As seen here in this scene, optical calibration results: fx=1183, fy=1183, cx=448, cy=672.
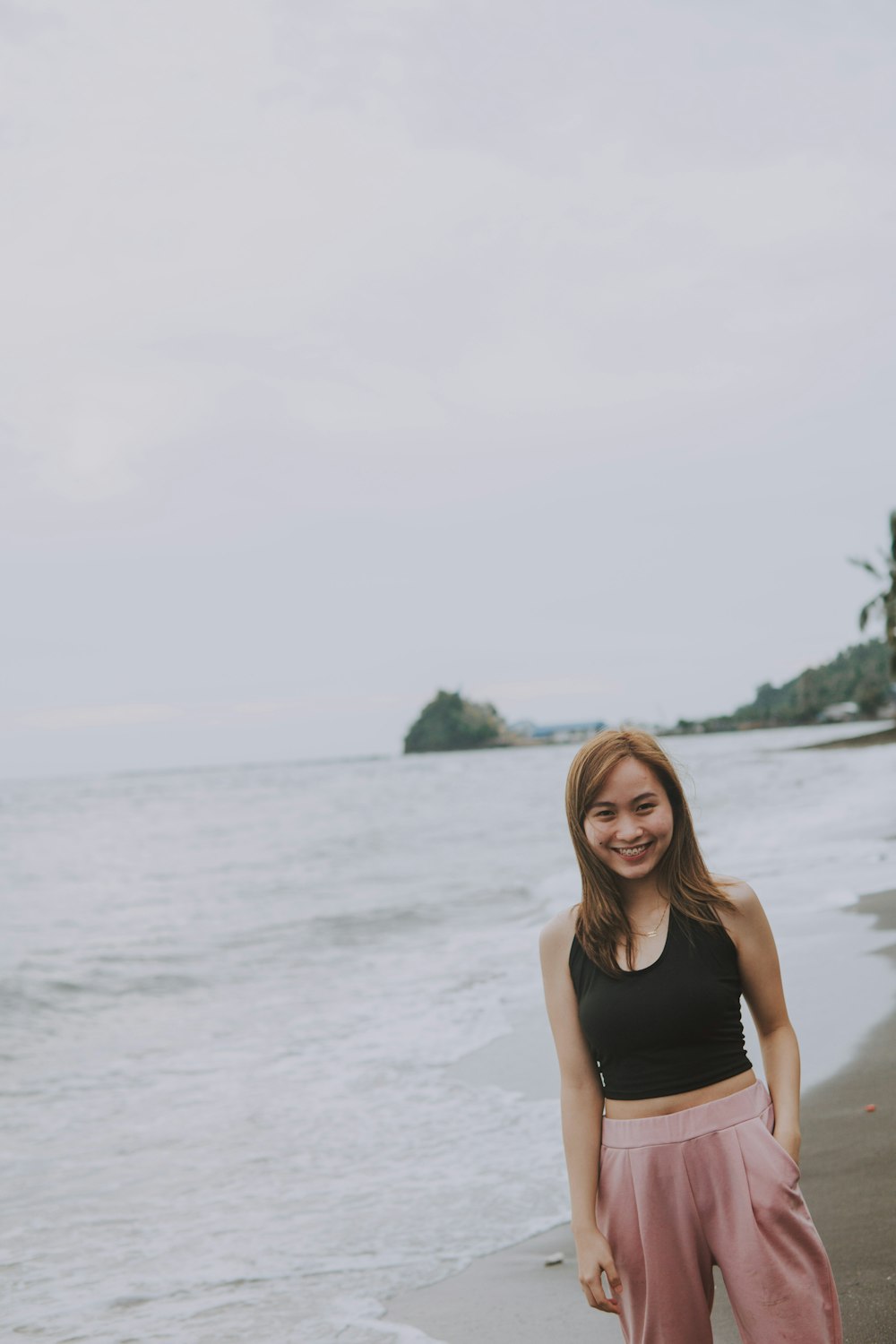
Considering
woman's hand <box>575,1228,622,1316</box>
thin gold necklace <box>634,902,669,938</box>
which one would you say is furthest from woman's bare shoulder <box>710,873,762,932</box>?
woman's hand <box>575,1228,622,1316</box>

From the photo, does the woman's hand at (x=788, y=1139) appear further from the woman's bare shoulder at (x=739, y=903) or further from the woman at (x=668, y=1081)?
the woman's bare shoulder at (x=739, y=903)

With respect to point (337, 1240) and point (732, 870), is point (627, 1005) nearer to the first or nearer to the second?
point (337, 1240)

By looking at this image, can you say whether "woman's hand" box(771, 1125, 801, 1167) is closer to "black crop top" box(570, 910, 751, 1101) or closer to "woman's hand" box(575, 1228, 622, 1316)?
"black crop top" box(570, 910, 751, 1101)

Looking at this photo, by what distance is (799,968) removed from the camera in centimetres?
813

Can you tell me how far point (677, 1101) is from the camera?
87.7 inches

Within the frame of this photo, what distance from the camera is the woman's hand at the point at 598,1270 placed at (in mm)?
2188

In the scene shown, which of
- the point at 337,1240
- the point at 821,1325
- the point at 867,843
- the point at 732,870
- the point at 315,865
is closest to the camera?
the point at 821,1325

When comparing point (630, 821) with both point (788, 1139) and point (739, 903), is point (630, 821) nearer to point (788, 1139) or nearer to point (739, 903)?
point (739, 903)

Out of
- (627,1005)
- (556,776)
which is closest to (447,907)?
(627,1005)

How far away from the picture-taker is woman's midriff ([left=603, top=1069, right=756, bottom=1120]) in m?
2.23

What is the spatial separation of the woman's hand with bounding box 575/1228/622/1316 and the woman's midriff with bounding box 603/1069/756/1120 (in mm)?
223

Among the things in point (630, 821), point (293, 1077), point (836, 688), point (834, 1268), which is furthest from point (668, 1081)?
point (836, 688)

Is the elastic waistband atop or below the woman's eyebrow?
below

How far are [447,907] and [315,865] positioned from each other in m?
7.85
